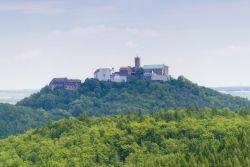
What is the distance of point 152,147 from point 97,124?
19.8 metres

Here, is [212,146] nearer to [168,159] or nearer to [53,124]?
[168,159]

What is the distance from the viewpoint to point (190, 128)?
111 metres

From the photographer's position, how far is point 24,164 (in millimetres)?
105562

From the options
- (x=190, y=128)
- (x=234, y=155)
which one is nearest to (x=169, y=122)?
(x=190, y=128)

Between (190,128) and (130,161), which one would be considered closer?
(130,161)

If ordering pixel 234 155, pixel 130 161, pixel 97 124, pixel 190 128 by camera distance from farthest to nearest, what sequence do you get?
pixel 97 124
pixel 190 128
pixel 130 161
pixel 234 155

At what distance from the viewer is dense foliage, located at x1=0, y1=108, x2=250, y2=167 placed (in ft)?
321

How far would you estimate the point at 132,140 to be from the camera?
110938mm

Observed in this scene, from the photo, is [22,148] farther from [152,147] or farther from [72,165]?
[152,147]

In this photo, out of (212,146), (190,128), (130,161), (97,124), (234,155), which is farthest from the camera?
(97,124)

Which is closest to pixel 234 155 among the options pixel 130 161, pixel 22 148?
pixel 130 161

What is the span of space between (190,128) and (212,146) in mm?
18416

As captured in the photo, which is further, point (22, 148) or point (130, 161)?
point (22, 148)

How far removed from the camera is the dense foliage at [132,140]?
97812 mm
